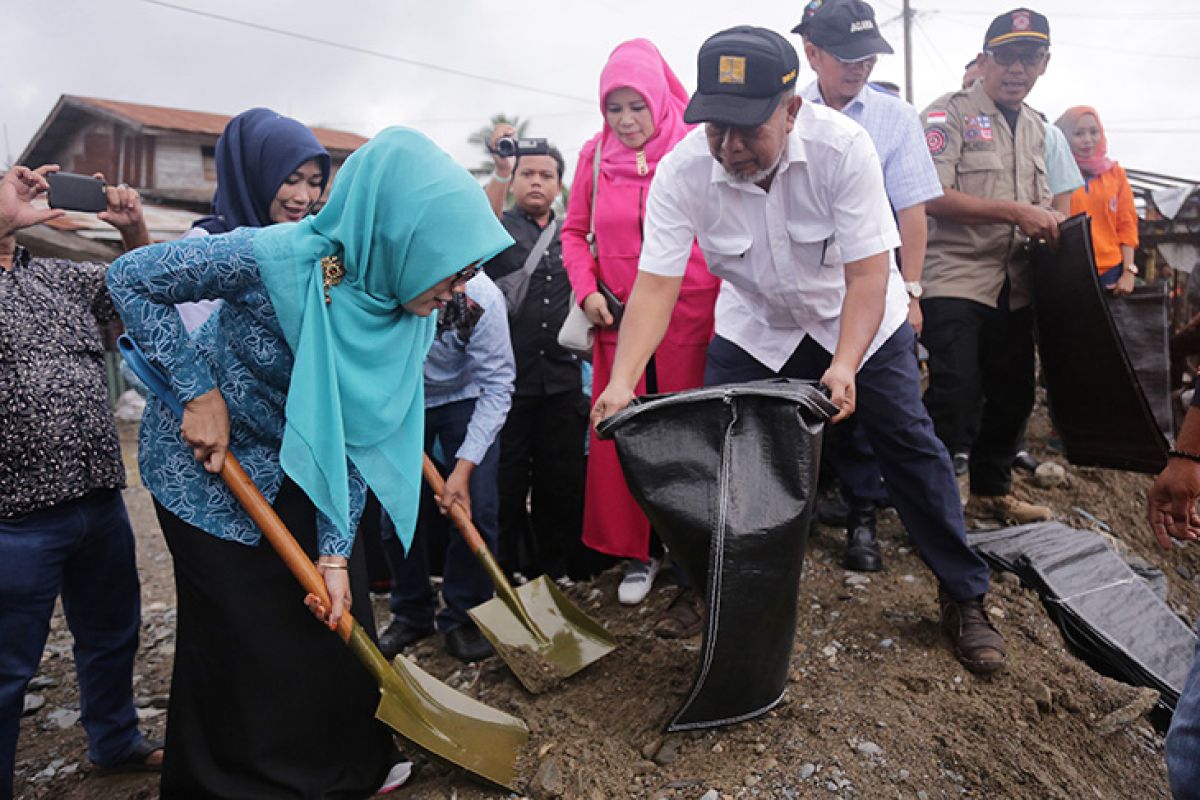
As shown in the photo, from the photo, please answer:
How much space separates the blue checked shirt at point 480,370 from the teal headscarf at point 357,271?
95cm

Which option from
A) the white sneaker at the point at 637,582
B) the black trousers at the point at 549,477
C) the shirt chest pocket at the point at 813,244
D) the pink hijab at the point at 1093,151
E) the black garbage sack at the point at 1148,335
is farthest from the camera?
the pink hijab at the point at 1093,151

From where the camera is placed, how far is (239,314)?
1.99 meters

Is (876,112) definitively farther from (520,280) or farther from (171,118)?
(171,118)

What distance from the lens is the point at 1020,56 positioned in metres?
3.67

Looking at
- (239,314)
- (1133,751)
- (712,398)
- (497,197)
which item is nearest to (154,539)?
(497,197)

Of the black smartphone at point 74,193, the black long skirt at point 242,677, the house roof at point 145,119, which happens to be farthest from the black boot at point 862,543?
the house roof at point 145,119

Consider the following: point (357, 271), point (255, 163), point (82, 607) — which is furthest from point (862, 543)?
point (82, 607)

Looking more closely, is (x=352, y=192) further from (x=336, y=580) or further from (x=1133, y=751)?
(x=1133, y=751)

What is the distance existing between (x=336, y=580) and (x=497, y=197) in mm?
2958

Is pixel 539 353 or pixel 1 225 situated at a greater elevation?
pixel 1 225

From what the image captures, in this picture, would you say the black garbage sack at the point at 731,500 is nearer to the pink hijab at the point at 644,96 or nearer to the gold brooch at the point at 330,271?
the gold brooch at the point at 330,271

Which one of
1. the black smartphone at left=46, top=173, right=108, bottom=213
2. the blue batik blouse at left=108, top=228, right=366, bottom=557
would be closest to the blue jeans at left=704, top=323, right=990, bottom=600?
the blue batik blouse at left=108, top=228, right=366, bottom=557

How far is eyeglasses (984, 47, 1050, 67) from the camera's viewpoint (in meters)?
3.66

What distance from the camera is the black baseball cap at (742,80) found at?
2.13m
